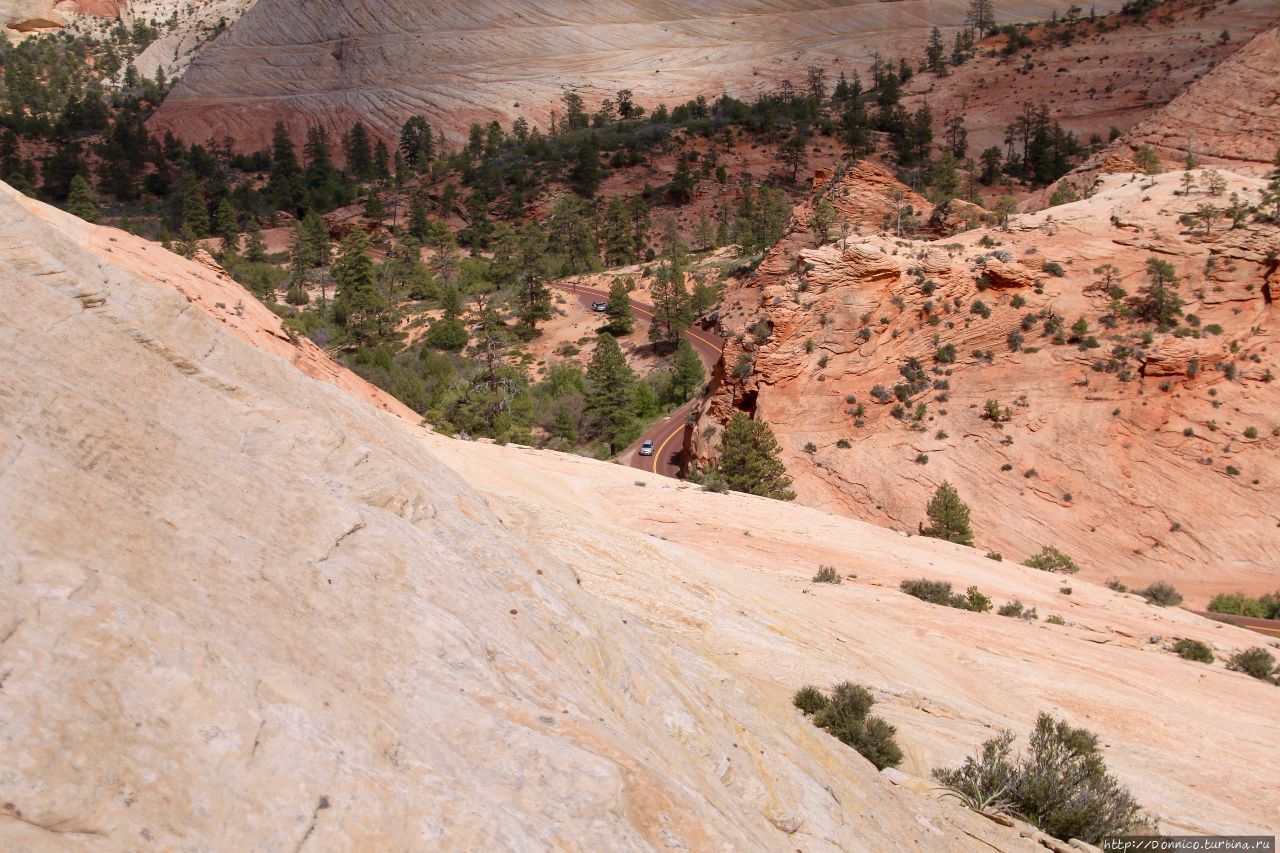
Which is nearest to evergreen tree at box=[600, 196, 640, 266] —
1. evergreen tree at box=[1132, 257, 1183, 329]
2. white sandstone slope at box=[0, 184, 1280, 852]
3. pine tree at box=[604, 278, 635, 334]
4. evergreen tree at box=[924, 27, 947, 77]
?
pine tree at box=[604, 278, 635, 334]

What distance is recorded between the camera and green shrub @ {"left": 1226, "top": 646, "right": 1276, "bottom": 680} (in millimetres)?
14831

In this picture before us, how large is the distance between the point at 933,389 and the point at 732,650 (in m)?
26.5

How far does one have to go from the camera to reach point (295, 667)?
→ 4.29 metres

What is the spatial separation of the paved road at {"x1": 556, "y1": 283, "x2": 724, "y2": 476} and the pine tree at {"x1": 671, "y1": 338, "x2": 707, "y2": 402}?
78cm

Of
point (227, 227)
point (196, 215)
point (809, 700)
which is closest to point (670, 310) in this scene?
point (809, 700)

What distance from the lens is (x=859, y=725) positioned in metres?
9.16

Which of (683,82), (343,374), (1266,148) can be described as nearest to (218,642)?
(343,374)

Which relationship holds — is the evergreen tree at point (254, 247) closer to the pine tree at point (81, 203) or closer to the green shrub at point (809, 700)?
the pine tree at point (81, 203)

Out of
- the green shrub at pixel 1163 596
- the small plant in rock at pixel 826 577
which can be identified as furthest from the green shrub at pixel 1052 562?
the small plant in rock at pixel 826 577

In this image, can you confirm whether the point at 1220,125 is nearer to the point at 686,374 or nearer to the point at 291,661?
the point at 686,374

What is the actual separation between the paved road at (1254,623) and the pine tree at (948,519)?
22.3ft

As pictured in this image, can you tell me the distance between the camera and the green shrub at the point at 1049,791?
823cm

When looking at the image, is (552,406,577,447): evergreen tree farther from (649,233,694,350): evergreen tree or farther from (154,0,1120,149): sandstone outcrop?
(154,0,1120,149): sandstone outcrop

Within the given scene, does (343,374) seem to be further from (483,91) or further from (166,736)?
(483,91)
